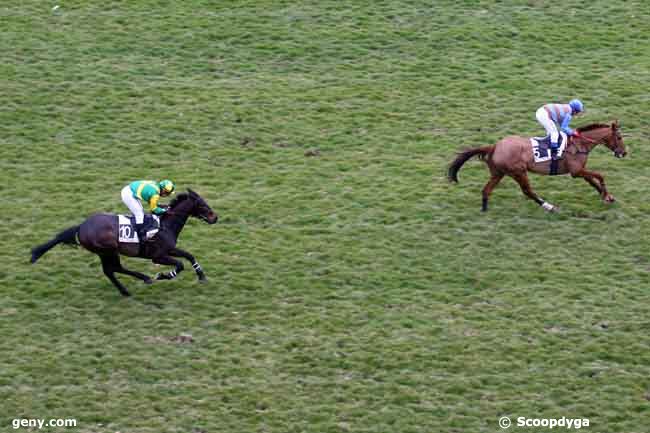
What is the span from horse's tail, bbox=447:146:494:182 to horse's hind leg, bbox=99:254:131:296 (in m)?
5.61

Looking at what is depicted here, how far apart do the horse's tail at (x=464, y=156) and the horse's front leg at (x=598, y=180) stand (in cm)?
145

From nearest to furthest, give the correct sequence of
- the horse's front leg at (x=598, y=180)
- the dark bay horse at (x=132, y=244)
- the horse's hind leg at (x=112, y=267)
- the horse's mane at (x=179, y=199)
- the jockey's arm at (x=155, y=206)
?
the dark bay horse at (x=132, y=244) < the jockey's arm at (x=155, y=206) < the horse's hind leg at (x=112, y=267) < the horse's mane at (x=179, y=199) < the horse's front leg at (x=598, y=180)

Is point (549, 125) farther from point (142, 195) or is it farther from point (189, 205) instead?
point (142, 195)

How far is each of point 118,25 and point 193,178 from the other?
22.6 ft

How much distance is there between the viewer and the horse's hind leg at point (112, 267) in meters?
14.8

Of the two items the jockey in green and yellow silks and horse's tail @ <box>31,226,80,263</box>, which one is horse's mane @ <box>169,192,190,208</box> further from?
horse's tail @ <box>31,226,80,263</box>

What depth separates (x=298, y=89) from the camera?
21438 mm

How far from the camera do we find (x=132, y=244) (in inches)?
569

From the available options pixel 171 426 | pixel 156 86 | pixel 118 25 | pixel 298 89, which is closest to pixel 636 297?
pixel 171 426

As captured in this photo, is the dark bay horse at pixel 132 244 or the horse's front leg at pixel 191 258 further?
the horse's front leg at pixel 191 258

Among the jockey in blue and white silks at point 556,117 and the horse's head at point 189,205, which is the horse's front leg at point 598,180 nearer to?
the jockey in blue and white silks at point 556,117

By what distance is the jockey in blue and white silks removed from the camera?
55.2 ft

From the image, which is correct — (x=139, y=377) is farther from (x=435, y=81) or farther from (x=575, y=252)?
(x=435, y=81)

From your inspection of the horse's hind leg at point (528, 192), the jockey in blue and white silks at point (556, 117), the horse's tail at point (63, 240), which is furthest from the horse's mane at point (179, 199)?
the jockey in blue and white silks at point (556, 117)
